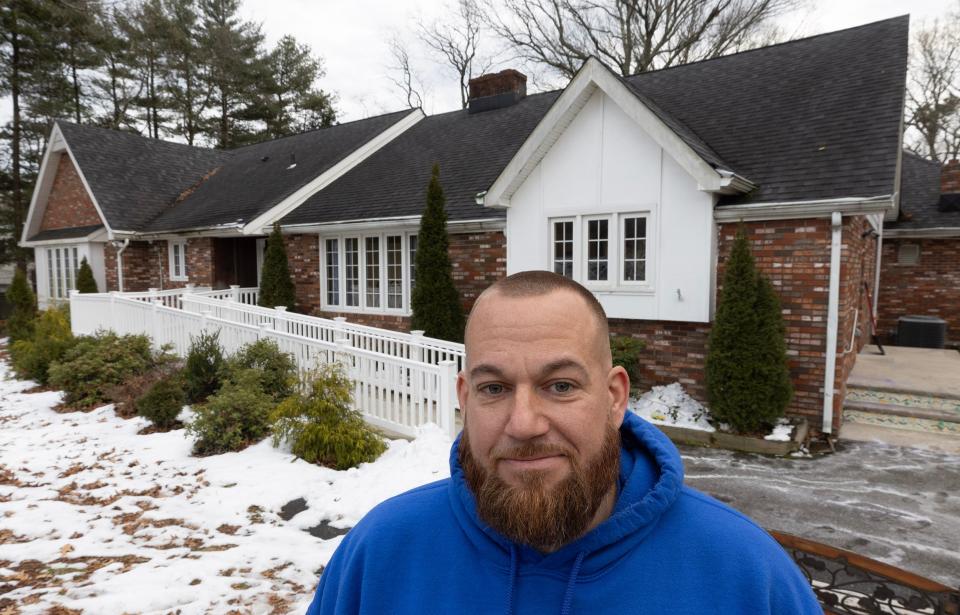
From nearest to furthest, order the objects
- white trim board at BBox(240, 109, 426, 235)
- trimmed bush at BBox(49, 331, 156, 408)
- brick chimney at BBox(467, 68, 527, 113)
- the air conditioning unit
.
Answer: trimmed bush at BBox(49, 331, 156, 408) < the air conditioning unit < white trim board at BBox(240, 109, 426, 235) < brick chimney at BBox(467, 68, 527, 113)

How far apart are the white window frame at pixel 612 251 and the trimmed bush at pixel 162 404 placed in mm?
6019

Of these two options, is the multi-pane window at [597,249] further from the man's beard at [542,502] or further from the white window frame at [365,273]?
the man's beard at [542,502]

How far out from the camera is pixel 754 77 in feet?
35.3

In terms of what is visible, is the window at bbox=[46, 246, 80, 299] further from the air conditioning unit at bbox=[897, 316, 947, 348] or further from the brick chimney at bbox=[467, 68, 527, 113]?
the air conditioning unit at bbox=[897, 316, 947, 348]

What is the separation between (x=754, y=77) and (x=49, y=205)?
76.8 feet

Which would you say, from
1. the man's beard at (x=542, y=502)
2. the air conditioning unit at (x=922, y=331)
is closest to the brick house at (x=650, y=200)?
the air conditioning unit at (x=922, y=331)

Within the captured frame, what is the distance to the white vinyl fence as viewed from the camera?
22.1ft

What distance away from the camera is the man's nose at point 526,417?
1302mm

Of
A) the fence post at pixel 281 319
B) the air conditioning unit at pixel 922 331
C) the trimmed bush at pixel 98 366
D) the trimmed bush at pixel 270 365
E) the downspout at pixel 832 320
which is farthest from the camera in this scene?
the air conditioning unit at pixel 922 331

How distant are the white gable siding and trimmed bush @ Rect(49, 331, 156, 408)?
7.01 meters

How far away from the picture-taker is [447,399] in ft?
21.5

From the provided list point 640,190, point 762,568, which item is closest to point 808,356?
point 640,190

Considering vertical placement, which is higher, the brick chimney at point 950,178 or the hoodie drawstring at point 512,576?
the brick chimney at point 950,178

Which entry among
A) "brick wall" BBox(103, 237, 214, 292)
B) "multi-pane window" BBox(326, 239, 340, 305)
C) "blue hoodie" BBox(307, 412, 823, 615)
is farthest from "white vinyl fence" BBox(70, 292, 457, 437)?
"brick wall" BBox(103, 237, 214, 292)
